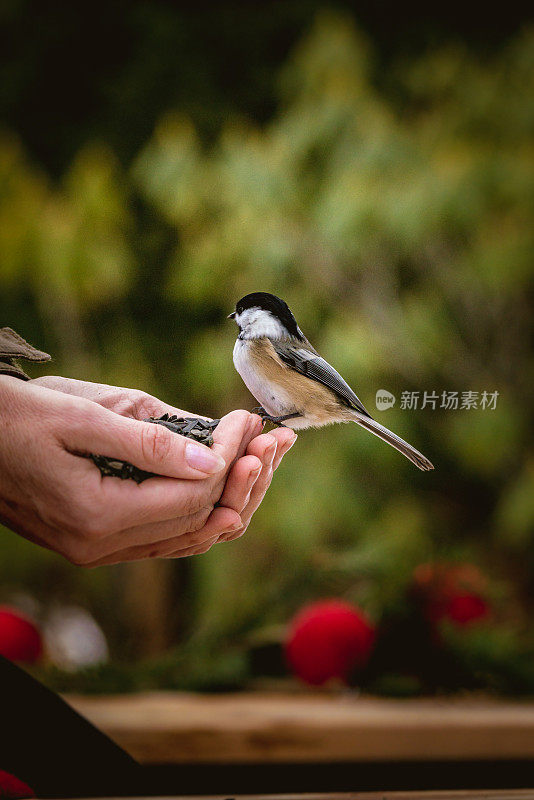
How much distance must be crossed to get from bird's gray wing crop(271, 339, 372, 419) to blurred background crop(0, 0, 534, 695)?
0.28 m

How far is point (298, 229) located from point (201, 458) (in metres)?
0.49

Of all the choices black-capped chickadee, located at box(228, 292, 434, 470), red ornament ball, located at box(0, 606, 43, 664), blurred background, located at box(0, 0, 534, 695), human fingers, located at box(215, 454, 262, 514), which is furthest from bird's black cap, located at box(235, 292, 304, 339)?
red ornament ball, located at box(0, 606, 43, 664)

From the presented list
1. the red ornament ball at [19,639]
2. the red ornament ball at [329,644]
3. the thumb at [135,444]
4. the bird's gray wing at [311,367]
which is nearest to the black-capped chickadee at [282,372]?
the bird's gray wing at [311,367]

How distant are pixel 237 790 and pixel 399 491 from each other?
366 mm

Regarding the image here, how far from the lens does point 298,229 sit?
33.4 inches

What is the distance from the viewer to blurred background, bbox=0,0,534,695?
84 centimetres

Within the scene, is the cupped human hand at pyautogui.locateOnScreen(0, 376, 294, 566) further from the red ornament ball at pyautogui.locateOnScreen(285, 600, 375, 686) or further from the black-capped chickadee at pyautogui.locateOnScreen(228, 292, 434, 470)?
the red ornament ball at pyautogui.locateOnScreen(285, 600, 375, 686)

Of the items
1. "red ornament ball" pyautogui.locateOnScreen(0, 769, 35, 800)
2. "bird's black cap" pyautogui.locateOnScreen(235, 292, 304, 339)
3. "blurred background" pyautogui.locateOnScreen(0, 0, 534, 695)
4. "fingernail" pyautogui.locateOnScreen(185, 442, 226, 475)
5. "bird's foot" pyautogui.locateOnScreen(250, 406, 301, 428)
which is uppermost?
"blurred background" pyautogui.locateOnScreen(0, 0, 534, 695)

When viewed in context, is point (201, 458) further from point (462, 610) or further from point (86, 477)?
point (462, 610)

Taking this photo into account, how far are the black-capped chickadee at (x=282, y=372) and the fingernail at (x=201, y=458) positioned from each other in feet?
0.32

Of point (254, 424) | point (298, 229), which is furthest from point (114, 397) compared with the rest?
point (298, 229)

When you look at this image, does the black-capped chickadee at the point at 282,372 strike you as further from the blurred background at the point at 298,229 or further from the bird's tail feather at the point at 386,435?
the blurred background at the point at 298,229

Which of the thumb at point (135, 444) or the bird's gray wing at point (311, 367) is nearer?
the thumb at point (135, 444)

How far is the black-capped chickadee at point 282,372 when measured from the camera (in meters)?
0.52
